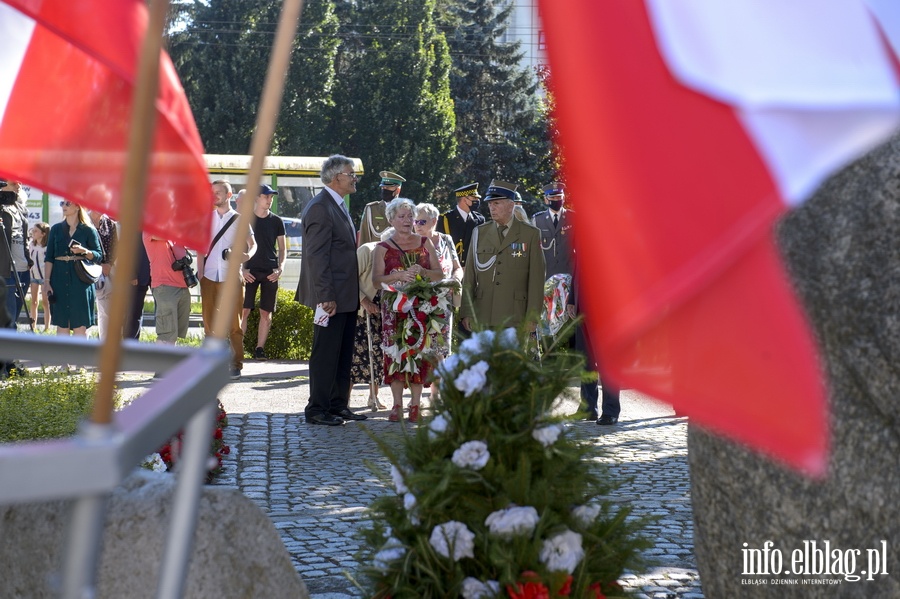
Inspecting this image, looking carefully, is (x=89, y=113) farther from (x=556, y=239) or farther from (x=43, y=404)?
(x=556, y=239)

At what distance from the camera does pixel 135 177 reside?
1257mm

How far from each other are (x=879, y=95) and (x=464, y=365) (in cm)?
196

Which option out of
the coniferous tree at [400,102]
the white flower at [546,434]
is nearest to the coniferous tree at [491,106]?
the coniferous tree at [400,102]

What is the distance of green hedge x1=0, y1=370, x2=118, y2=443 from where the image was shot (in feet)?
19.0

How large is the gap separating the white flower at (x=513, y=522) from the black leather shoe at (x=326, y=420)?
5997mm

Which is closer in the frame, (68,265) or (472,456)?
(472,456)

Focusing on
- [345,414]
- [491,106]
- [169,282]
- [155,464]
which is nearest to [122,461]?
[155,464]

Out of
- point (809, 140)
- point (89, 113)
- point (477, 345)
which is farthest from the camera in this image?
point (477, 345)

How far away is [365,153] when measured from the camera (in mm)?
47656

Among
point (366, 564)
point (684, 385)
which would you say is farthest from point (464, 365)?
point (684, 385)

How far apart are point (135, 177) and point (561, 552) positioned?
6.97 feet

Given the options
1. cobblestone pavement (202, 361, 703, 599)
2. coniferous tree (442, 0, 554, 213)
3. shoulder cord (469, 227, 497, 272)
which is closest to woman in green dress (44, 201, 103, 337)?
cobblestone pavement (202, 361, 703, 599)

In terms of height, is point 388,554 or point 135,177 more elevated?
point 135,177

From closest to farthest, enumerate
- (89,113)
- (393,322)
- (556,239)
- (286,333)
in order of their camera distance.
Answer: (89,113) < (393,322) < (556,239) < (286,333)
